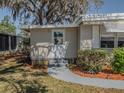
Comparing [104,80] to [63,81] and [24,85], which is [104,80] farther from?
[24,85]

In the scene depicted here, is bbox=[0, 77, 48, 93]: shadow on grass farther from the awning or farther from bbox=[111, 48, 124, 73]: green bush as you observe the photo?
the awning

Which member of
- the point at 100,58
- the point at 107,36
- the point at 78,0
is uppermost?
the point at 78,0

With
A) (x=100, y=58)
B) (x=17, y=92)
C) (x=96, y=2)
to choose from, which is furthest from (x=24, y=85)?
(x=96, y=2)

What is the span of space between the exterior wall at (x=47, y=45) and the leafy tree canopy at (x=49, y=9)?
6594 mm

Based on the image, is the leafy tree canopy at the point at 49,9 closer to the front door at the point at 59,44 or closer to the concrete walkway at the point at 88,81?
the front door at the point at 59,44

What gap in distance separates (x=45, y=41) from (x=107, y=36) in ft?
17.4

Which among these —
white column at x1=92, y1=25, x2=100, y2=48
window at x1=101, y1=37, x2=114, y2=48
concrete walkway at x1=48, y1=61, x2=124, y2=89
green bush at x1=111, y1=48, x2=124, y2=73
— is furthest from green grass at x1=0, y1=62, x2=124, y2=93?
window at x1=101, y1=37, x2=114, y2=48

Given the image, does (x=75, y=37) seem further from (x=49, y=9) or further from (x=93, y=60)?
(x=49, y=9)

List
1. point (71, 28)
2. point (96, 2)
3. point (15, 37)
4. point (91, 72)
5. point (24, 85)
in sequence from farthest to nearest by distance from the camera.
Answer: point (15, 37) < point (96, 2) < point (71, 28) < point (91, 72) < point (24, 85)

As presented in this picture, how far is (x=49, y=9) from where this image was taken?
33.2 m

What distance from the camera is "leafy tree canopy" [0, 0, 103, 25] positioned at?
29891mm

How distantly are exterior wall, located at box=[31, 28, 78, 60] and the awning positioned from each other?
12.0 ft

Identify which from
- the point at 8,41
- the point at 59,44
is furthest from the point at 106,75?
the point at 8,41

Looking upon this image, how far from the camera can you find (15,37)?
149ft
